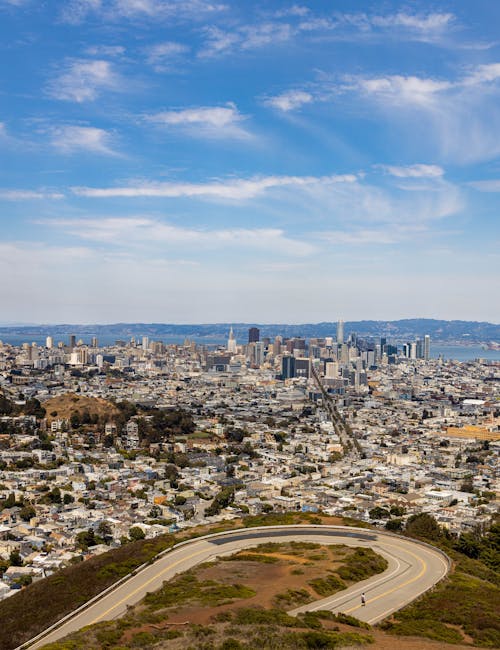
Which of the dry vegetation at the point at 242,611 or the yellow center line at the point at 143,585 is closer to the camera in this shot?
the dry vegetation at the point at 242,611

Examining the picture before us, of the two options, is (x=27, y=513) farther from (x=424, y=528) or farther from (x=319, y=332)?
(x=319, y=332)

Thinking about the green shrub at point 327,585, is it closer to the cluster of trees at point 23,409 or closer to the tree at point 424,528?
the tree at point 424,528

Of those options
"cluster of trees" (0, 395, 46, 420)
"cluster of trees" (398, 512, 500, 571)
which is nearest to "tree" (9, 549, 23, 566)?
"cluster of trees" (398, 512, 500, 571)

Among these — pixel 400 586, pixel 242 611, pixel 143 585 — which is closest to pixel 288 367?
pixel 143 585

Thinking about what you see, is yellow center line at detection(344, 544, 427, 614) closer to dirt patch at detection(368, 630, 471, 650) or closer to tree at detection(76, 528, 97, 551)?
dirt patch at detection(368, 630, 471, 650)

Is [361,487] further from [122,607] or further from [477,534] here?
[122,607]

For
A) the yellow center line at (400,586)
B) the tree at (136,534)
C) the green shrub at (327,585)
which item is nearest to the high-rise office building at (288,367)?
the tree at (136,534)

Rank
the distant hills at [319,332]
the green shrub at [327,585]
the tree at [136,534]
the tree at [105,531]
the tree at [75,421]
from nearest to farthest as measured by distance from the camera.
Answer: the green shrub at [327,585] → the tree at [136,534] → the tree at [105,531] → the tree at [75,421] → the distant hills at [319,332]
